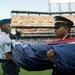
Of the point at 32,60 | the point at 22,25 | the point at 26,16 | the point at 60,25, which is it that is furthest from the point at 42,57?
the point at 26,16

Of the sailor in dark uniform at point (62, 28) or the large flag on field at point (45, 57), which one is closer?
the large flag on field at point (45, 57)

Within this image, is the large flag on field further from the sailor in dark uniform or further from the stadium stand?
the stadium stand

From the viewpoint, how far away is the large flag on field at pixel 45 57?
1.46m

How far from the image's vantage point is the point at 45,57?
5.09 feet

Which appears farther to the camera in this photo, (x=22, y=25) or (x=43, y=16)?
(x=43, y=16)

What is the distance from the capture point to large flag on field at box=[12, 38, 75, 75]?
146 cm

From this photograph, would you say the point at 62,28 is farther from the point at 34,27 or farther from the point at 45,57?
the point at 34,27

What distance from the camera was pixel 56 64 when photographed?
1509 millimetres

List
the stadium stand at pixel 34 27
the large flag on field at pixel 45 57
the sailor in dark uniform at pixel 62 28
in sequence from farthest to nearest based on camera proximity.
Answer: the stadium stand at pixel 34 27 < the sailor in dark uniform at pixel 62 28 < the large flag on field at pixel 45 57

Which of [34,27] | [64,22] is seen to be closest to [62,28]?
[64,22]

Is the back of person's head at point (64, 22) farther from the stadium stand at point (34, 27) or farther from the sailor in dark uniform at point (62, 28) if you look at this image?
the stadium stand at point (34, 27)

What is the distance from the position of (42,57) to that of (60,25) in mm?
937

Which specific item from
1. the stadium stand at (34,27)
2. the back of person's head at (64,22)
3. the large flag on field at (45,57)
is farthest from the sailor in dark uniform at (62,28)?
the stadium stand at (34,27)

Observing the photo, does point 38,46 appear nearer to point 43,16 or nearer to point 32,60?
point 32,60
